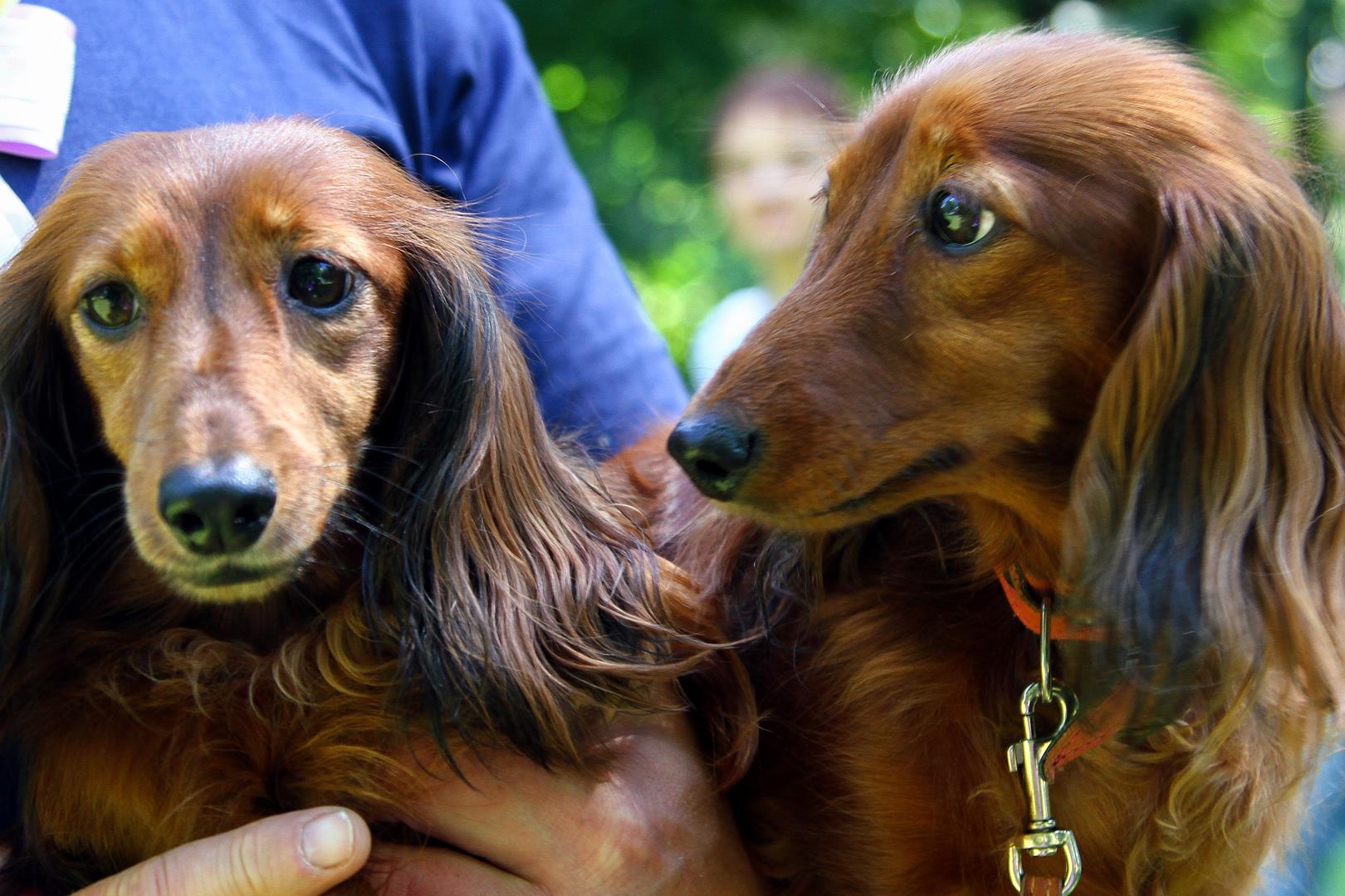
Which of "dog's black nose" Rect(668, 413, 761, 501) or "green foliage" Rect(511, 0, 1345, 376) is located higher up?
"dog's black nose" Rect(668, 413, 761, 501)

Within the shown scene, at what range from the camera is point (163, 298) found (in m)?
1.74

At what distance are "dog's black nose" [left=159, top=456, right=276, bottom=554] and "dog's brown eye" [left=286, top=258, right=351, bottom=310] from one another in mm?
331

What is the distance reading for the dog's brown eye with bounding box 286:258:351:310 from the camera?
1.81 metres

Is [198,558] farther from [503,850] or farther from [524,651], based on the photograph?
[503,850]

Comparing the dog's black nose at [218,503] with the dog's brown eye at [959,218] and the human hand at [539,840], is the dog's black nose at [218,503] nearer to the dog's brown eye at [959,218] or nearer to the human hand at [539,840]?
the human hand at [539,840]

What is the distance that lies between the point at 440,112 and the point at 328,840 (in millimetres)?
1460

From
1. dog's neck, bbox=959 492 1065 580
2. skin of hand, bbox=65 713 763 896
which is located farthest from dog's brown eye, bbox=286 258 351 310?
dog's neck, bbox=959 492 1065 580

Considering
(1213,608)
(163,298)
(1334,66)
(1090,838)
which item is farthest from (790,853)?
(1334,66)

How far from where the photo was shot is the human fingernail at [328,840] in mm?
1694

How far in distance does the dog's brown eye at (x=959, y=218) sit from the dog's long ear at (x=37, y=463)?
1158 millimetres

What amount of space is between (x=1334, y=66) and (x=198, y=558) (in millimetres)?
4847

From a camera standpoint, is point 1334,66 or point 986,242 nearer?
point 986,242

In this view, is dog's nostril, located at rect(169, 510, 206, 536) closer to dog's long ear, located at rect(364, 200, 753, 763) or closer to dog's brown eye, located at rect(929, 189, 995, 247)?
dog's long ear, located at rect(364, 200, 753, 763)

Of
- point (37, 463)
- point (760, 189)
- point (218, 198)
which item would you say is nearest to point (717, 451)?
point (218, 198)
